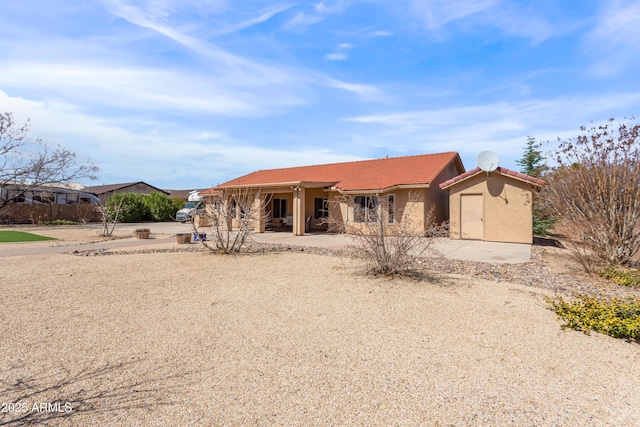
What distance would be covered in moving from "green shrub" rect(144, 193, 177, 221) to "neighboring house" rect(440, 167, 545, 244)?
26.8m

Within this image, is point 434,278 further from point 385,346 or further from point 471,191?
point 471,191

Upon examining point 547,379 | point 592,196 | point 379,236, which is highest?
point 592,196

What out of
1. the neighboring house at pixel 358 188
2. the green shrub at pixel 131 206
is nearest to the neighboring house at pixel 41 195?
the green shrub at pixel 131 206

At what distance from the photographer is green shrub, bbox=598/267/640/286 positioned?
763 cm

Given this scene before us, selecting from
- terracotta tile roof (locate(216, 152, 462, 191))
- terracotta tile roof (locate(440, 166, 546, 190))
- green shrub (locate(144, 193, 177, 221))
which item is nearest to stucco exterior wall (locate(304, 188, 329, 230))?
terracotta tile roof (locate(216, 152, 462, 191))

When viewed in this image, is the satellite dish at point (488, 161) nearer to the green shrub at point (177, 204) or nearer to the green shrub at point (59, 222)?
the green shrub at point (177, 204)

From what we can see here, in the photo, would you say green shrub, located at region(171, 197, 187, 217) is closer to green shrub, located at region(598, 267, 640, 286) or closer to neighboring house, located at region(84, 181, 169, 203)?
neighboring house, located at region(84, 181, 169, 203)

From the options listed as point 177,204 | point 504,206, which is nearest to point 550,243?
point 504,206

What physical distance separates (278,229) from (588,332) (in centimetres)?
A: 1900

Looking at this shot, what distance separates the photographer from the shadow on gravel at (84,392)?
2.99m

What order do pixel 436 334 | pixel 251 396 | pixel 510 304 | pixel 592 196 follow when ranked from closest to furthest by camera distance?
pixel 251 396, pixel 436 334, pixel 510 304, pixel 592 196

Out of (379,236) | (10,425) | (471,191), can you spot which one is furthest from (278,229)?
(10,425)

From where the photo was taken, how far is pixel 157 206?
33281 millimetres

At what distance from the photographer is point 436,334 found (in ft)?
15.9
